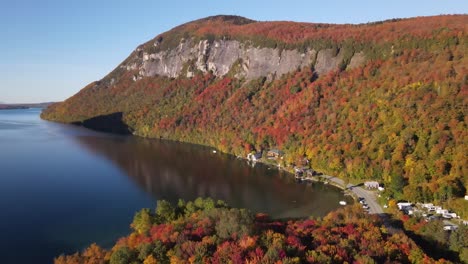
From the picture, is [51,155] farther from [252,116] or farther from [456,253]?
[456,253]

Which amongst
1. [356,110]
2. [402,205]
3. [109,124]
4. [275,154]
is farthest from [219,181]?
[109,124]

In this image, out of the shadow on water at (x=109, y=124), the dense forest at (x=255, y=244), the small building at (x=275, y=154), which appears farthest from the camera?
the shadow on water at (x=109, y=124)

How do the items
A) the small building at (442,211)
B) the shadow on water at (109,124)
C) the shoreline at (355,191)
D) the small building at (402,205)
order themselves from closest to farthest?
the small building at (442,211), the small building at (402,205), the shoreline at (355,191), the shadow on water at (109,124)

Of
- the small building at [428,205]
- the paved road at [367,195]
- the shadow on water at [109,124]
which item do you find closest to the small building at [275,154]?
the paved road at [367,195]

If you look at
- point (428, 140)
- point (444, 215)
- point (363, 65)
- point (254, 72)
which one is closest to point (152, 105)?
point (254, 72)

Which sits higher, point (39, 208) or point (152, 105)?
point (152, 105)

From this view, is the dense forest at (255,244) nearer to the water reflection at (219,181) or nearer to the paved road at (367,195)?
the paved road at (367,195)
